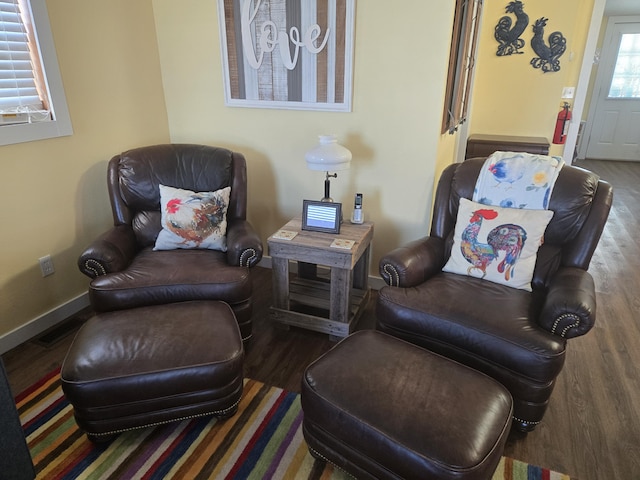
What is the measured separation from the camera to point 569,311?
160 cm

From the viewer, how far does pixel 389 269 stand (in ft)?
6.56

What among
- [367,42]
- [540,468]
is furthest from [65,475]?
[367,42]

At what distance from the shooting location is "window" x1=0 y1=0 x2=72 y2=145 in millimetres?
2049

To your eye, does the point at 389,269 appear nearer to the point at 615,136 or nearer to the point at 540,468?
the point at 540,468

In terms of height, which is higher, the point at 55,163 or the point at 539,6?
the point at 539,6

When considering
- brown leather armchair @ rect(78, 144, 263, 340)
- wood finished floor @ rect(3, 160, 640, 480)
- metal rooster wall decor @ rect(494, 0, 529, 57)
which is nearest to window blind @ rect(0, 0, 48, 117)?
brown leather armchair @ rect(78, 144, 263, 340)

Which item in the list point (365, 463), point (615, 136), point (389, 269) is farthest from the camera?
point (615, 136)

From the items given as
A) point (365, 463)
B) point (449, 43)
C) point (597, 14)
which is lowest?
point (365, 463)

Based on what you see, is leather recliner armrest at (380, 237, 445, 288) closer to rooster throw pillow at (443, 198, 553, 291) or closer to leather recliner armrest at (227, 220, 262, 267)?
rooster throw pillow at (443, 198, 553, 291)

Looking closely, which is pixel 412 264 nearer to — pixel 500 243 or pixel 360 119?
pixel 500 243

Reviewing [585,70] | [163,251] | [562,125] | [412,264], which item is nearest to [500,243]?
[412,264]

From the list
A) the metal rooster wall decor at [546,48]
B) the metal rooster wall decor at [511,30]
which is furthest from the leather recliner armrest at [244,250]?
the metal rooster wall decor at [546,48]

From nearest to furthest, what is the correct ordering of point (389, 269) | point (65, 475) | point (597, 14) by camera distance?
point (65, 475) → point (389, 269) → point (597, 14)

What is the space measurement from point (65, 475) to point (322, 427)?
99 centimetres
